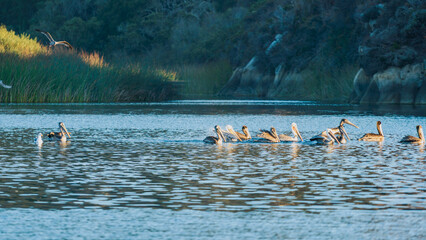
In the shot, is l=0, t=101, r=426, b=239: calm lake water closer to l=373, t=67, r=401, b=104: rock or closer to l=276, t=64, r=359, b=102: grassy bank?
l=373, t=67, r=401, b=104: rock

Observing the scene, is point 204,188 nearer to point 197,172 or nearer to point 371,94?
point 197,172

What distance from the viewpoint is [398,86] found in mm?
56062

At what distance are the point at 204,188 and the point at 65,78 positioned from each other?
120 ft

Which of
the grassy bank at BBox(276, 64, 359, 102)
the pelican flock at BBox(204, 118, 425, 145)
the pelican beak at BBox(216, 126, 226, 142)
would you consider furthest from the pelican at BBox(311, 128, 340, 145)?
the grassy bank at BBox(276, 64, 359, 102)

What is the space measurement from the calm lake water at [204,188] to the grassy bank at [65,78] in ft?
67.2

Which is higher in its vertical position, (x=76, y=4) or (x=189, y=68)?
(x=76, y=4)

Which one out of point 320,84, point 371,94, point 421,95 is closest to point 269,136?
point 421,95

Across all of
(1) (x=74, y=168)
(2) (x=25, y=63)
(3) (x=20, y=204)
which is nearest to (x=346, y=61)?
(2) (x=25, y=63)

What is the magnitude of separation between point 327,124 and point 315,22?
132 feet

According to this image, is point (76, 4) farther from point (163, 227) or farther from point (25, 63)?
point (163, 227)

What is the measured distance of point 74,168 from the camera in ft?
58.6

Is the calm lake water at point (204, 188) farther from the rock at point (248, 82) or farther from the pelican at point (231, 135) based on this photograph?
the rock at point (248, 82)

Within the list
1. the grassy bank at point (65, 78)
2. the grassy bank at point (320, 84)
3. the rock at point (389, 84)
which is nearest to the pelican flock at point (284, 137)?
the grassy bank at point (65, 78)

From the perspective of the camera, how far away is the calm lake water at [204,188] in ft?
36.4
